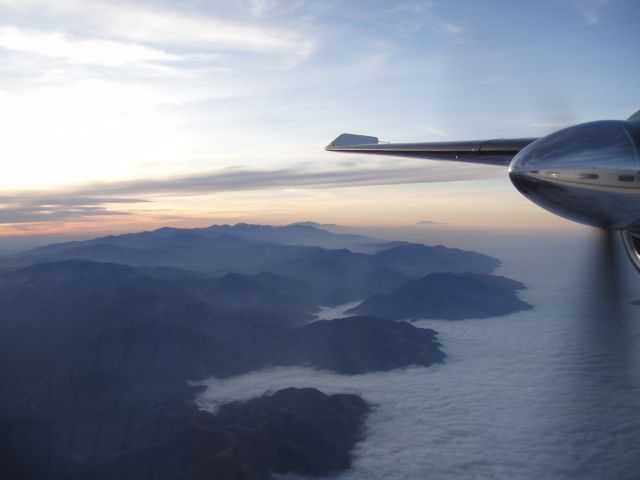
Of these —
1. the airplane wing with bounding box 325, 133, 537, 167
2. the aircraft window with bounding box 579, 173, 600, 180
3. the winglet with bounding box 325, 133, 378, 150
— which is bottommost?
the aircraft window with bounding box 579, 173, 600, 180

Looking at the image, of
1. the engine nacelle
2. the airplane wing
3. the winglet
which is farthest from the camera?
the winglet

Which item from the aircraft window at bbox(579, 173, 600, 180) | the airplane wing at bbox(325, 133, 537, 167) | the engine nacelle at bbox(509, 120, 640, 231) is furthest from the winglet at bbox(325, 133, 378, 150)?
the aircraft window at bbox(579, 173, 600, 180)

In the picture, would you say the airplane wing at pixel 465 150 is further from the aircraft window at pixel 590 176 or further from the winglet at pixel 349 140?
the aircraft window at pixel 590 176

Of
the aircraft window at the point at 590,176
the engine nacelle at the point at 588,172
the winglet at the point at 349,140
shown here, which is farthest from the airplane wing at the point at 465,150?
the aircraft window at the point at 590,176

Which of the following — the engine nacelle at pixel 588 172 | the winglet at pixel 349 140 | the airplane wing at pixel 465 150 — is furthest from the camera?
the winglet at pixel 349 140

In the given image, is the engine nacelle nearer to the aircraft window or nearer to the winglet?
the aircraft window
